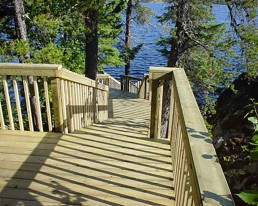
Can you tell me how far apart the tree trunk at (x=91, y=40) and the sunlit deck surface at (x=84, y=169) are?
16.7ft

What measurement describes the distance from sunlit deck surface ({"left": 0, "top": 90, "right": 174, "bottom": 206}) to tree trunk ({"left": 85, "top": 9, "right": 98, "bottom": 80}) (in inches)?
200

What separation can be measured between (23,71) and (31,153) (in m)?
1.04

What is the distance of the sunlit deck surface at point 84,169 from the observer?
2.58 meters

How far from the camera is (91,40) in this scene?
29.9ft

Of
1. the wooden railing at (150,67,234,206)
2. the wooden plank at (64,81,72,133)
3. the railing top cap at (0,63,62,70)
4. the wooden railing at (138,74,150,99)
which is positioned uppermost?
the railing top cap at (0,63,62,70)

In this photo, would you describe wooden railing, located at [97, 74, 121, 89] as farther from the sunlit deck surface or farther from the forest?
the sunlit deck surface

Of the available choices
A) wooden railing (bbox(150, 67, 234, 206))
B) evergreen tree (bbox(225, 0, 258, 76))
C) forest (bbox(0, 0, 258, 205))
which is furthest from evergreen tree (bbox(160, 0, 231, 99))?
wooden railing (bbox(150, 67, 234, 206))

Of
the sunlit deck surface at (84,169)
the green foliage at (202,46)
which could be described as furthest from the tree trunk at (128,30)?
the sunlit deck surface at (84,169)

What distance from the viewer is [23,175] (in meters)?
2.88

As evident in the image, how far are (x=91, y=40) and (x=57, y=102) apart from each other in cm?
576

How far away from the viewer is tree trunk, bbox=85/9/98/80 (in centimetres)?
830

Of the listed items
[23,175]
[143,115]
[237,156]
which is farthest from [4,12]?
[237,156]

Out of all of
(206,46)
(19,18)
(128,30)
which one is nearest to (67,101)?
(19,18)

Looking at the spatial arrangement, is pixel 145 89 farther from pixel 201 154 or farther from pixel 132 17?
pixel 201 154
